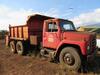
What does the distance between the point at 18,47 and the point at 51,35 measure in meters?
4.26

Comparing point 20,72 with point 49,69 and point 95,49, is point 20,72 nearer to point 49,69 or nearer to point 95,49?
point 49,69

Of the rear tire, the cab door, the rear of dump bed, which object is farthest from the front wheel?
the rear tire

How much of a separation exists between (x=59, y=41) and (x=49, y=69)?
154 centimetres

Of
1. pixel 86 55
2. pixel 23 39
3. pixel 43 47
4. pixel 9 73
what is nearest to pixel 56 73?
pixel 86 55

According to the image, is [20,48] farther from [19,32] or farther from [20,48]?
[19,32]

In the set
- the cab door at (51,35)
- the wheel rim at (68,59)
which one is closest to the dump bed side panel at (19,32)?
the cab door at (51,35)

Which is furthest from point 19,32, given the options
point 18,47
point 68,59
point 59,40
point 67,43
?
point 68,59

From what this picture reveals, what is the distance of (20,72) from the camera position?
26.1ft

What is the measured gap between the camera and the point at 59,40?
8.95 metres

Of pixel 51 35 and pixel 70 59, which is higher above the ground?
pixel 51 35

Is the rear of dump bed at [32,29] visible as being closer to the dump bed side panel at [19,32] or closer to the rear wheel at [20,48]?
the dump bed side panel at [19,32]

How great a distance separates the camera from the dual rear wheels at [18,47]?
12.3 m

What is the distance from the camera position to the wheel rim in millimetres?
8133

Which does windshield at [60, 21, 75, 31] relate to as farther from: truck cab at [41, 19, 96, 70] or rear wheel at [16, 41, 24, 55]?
rear wheel at [16, 41, 24, 55]
